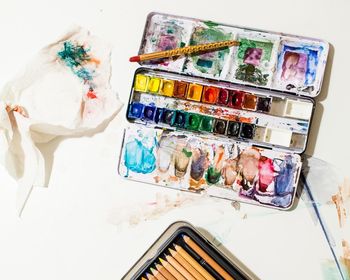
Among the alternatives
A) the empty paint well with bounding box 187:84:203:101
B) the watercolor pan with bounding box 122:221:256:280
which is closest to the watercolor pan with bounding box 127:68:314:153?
the empty paint well with bounding box 187:84:203:101

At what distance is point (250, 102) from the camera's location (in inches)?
36.1

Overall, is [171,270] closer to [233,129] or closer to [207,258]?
[207,258]

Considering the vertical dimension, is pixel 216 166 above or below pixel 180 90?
below

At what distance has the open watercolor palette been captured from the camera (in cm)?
91

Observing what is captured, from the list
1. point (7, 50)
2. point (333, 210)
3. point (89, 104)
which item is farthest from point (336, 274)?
point (7, 50)

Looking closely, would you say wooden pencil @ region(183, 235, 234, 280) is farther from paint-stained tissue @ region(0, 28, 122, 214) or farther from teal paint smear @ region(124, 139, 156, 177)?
paint-stained tissue @ region(0, 28, 122, 214)

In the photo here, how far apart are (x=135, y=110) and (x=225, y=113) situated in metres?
0.14

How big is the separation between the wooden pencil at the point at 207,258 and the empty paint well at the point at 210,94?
0.21 metres

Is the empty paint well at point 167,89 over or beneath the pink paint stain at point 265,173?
over

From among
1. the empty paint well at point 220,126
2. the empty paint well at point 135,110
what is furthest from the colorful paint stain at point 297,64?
the empty paint well at point 135,110

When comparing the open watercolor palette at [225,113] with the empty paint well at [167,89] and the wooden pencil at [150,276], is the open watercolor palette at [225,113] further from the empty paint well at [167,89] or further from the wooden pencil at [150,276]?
the wooden pencil at [150,276]

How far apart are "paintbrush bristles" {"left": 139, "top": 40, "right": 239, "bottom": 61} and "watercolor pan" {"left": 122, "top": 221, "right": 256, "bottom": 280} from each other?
0.84 feet

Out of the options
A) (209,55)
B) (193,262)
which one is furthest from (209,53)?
(193,262)

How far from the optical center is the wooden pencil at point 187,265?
871 millimetres
